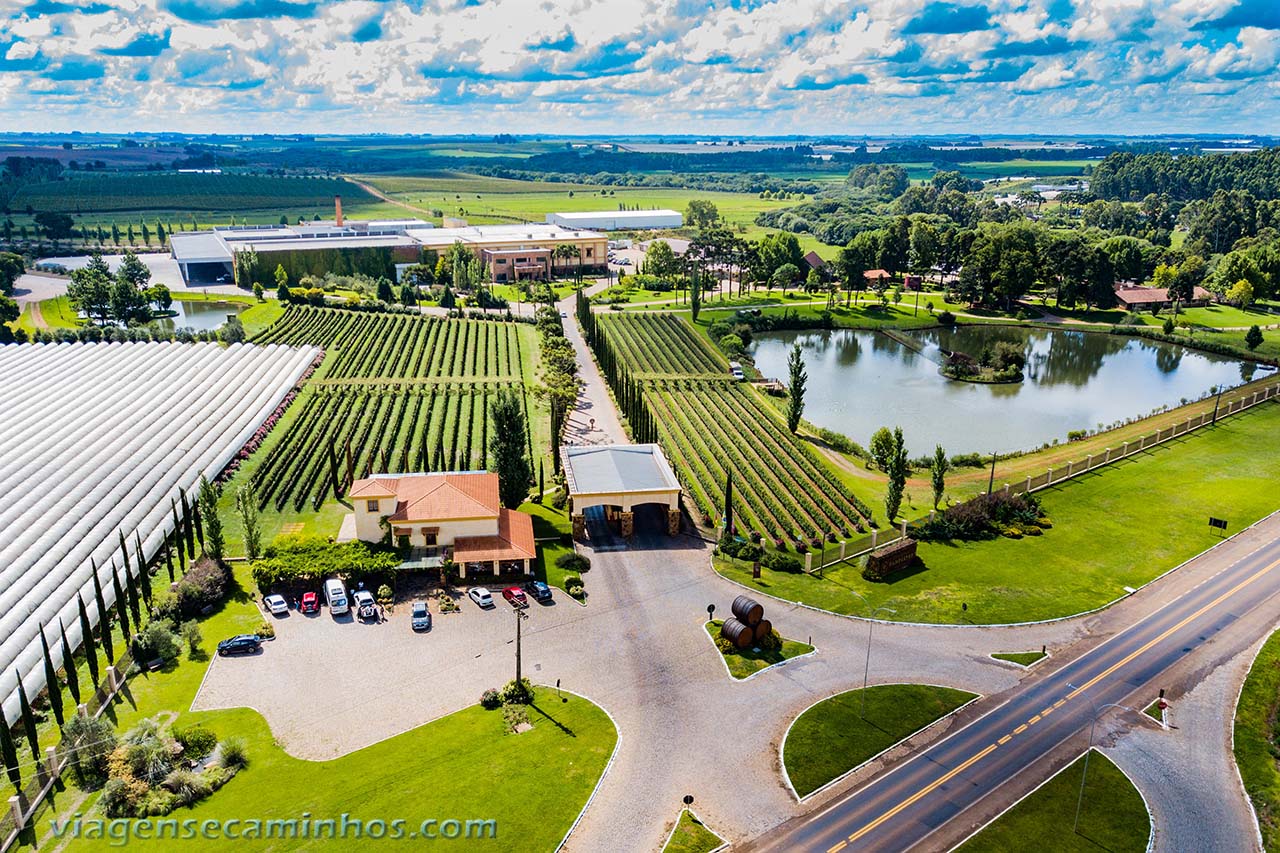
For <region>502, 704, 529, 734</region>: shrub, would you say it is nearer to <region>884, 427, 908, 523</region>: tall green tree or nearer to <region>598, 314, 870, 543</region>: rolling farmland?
<region>598, 314, 870, 543</region>: rolling farmland

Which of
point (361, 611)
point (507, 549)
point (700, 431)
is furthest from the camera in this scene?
point (700, 431)

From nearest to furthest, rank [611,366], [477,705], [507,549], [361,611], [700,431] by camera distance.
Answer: [477,705] < [361,611] < [507,549] < [700,431] < [611,366]

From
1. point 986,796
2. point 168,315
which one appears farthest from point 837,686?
point 168,315

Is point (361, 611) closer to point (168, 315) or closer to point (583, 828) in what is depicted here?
point (583, 828)

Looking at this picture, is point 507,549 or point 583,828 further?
point 507,549

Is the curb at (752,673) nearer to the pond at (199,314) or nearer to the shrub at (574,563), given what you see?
the shrub at (574,563)

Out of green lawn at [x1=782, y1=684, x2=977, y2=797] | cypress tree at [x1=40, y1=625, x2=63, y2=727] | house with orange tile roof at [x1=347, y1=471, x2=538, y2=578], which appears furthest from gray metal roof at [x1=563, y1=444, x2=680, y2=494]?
cypress tree at [x1=40, y1=625, x2=63, y2=727]

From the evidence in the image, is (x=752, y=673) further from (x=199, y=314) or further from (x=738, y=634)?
(x=199, y=314)

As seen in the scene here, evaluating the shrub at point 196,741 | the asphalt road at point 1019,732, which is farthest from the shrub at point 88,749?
the asphalt road at point 1019,732
